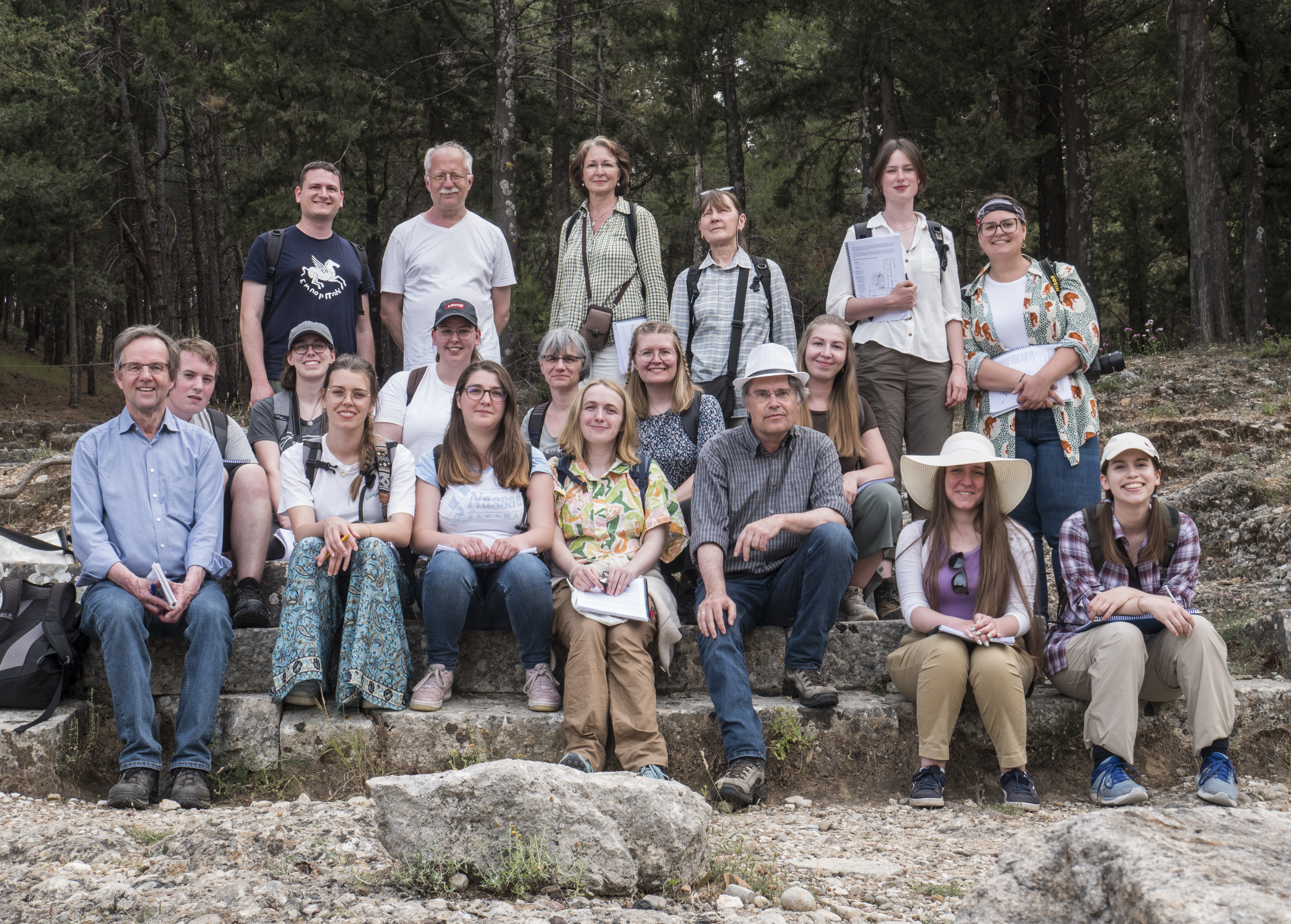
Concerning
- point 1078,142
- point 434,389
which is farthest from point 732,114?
point 434,389

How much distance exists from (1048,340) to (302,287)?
12.3 ft

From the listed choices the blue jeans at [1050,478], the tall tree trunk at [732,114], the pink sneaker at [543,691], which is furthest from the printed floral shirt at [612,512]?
the tall tree trunk at [732,114]

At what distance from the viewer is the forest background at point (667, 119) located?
42.8ft

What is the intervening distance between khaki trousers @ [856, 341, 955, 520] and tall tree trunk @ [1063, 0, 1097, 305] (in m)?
9.18

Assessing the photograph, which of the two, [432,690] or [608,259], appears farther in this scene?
[608,259]

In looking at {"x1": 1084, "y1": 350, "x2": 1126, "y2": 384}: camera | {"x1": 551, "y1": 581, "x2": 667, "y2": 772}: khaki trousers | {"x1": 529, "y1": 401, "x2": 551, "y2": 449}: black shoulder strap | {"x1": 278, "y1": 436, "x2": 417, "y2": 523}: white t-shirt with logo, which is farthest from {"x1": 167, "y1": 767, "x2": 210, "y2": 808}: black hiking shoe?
{"x1": 1084, "y1": 350, "x2": 1126, "y2": 384}: camera

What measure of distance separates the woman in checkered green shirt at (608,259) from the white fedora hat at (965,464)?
5.66ft

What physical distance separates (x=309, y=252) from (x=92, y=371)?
1138 inches

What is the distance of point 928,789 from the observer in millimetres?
3779

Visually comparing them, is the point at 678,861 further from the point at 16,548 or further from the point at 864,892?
the point at 16,548

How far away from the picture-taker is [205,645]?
154 inches

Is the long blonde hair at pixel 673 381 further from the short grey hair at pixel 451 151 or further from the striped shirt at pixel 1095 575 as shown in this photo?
the striped shirt at pixel 1095 575

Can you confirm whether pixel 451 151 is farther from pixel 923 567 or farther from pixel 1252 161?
pixel 1252 161

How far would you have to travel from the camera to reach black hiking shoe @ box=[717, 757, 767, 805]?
366 centimetres
